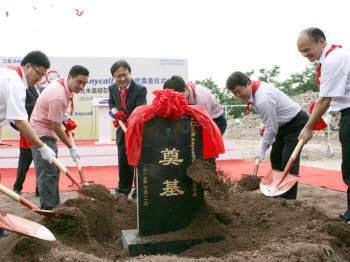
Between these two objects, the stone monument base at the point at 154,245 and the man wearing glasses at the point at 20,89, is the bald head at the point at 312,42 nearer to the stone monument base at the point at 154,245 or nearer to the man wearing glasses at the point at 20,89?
the stone monument base at the point at 154,245

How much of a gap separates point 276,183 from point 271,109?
0.68m

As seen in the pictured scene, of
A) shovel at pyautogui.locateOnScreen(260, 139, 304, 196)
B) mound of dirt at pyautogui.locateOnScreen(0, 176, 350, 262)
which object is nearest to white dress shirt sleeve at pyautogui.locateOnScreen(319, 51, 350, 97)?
shovel at pyautogui.locateOnScreen(260, 139, 304, 196)

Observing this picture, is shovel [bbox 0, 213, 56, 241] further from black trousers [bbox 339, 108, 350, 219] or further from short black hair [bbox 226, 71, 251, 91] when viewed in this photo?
black trousers [bbox 339, 108, 350, 219]

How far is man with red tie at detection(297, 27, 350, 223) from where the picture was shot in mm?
2385

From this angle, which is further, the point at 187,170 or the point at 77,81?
the point at 77,81

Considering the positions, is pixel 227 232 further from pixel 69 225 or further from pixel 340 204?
pixel 340 204

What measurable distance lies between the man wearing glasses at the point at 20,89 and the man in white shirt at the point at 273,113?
1.65 m

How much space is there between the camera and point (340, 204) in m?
3.39

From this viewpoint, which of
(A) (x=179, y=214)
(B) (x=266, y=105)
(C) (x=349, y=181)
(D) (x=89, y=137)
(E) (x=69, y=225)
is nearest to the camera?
(E) (x=69, y=225)

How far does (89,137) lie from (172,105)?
826 centimetres

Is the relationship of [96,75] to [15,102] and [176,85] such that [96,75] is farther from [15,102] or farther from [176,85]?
[15,102]

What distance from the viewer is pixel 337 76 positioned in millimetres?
2385

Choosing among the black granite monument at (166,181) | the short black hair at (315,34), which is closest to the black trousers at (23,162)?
the black granite monument at (166,181)

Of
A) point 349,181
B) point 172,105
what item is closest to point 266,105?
point 349,181
